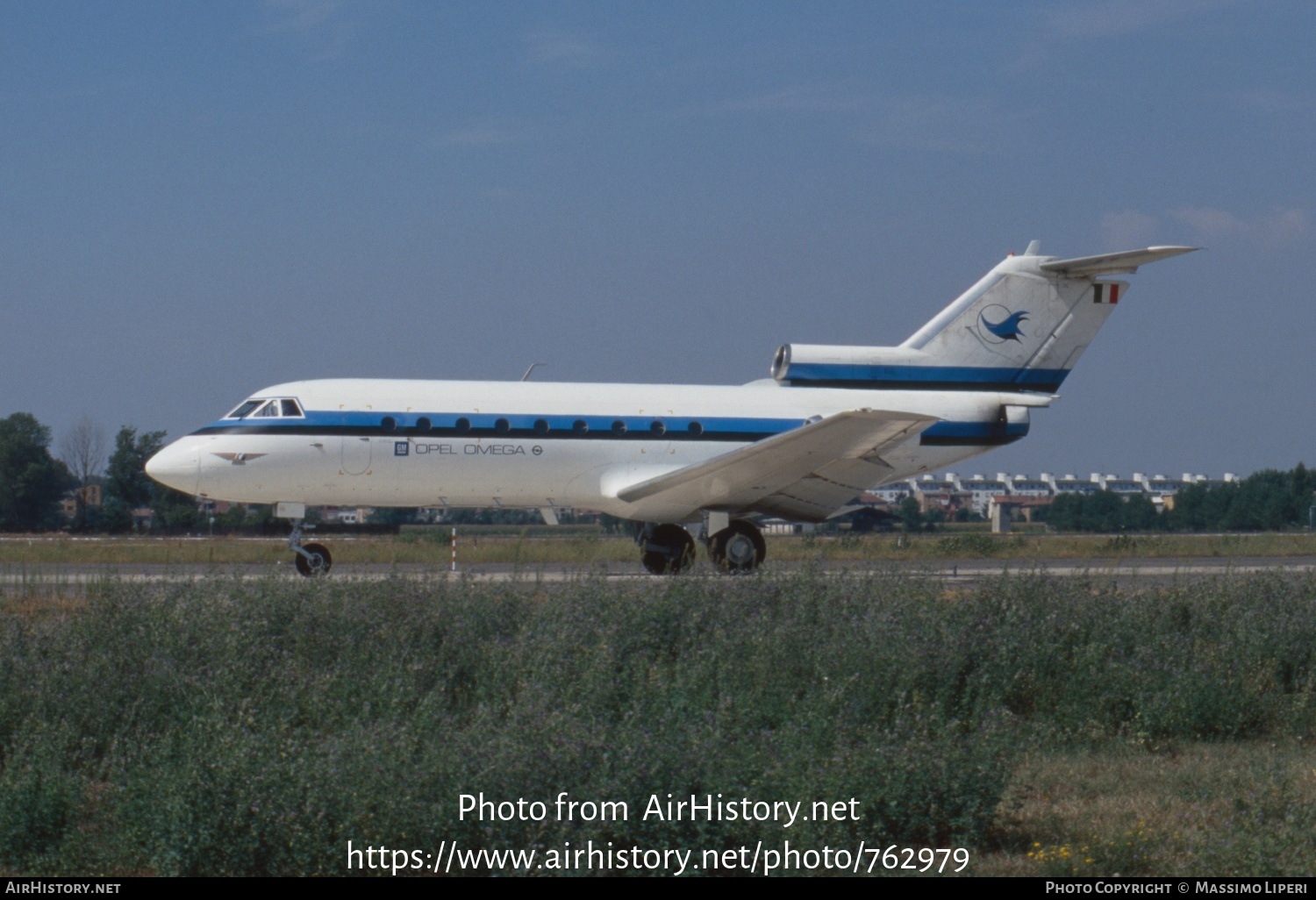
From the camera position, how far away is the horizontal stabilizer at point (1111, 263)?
19062 millimetres

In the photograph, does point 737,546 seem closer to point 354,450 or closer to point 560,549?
point 354,450

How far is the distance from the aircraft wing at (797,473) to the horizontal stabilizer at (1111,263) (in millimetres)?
4963

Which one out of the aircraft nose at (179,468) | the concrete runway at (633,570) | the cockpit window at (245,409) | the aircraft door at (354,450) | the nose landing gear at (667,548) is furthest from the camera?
the nose landing gear at (667,548)

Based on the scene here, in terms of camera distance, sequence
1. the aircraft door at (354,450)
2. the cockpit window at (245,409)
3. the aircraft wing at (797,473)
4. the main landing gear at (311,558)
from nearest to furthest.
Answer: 1. the aircraft wing at (797,473)
2. the main landing gear at (311,558)
3. the aircraft door at (354,450)
4. the cockpit window at (245,409)

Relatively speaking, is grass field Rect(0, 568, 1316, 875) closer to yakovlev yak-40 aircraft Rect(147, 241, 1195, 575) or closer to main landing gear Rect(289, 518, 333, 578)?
main landing gear Rect(289, 518, 333, 578)

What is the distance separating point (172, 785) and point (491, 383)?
553 inches

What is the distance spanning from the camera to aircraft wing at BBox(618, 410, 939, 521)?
17.0m

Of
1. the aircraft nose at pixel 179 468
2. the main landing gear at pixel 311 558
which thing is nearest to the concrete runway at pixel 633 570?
the main landing gear at pixel 311 558

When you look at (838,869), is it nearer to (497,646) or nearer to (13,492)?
(497,646)

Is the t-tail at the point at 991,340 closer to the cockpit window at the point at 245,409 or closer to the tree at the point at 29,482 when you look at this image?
the cockpit window at the point at 245,409

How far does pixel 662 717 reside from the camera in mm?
7402

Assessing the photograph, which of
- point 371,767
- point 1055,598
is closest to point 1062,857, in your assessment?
point 371,767

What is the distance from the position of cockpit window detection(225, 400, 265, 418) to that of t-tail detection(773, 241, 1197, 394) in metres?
8.60

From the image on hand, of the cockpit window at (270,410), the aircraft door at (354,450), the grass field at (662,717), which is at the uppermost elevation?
the cockpit window at (270,410)
